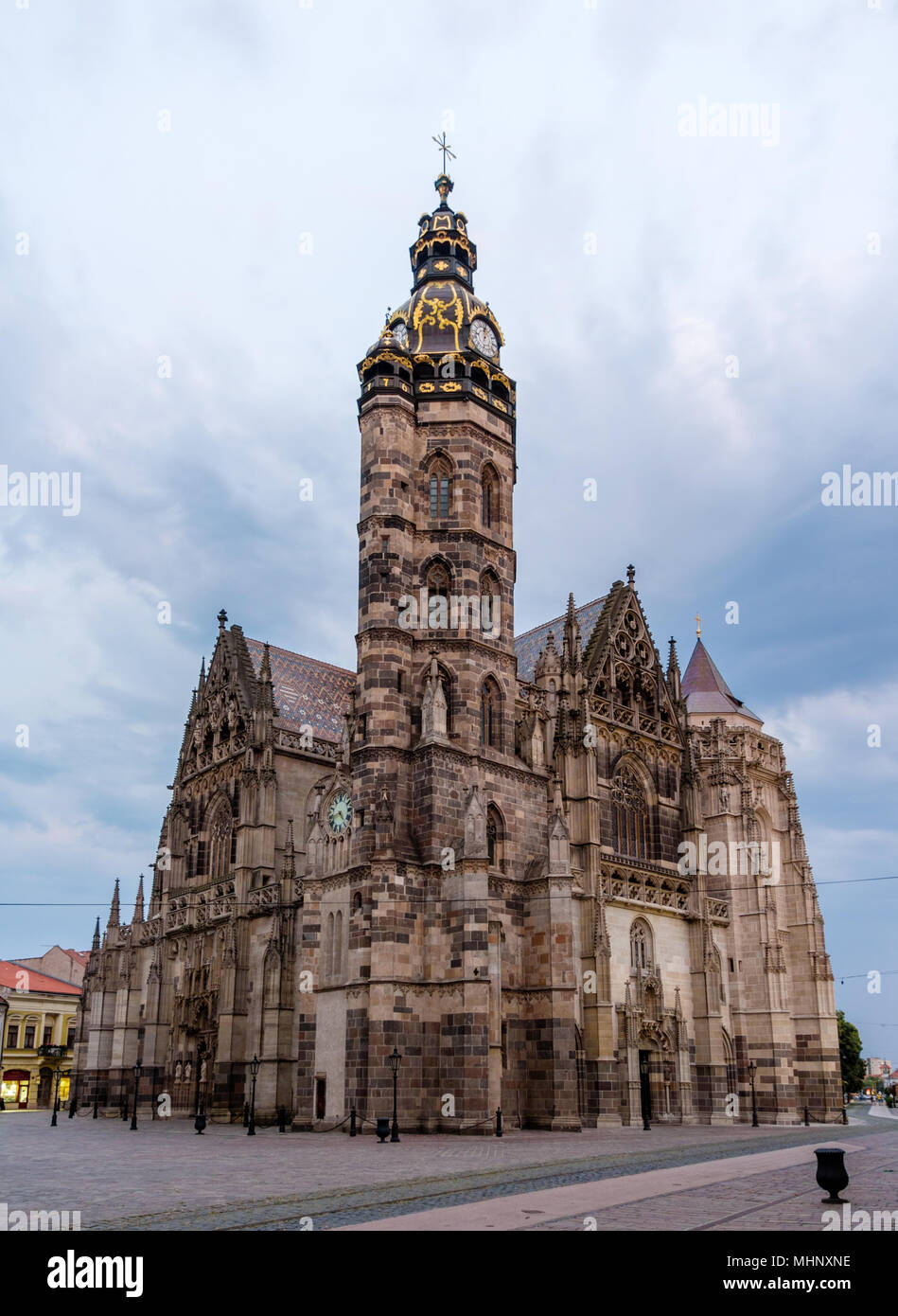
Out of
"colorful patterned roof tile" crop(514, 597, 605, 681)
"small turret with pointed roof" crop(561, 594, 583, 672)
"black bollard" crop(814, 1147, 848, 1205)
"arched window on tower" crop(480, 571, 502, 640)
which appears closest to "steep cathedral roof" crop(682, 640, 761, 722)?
"colorful patterned roof tile" crop(514, 597, 605, 681)

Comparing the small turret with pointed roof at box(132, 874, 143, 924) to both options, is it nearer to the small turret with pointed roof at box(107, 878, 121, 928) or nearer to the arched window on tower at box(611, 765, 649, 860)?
the small turret with pointed roof at box(107, 878, 121, 928)

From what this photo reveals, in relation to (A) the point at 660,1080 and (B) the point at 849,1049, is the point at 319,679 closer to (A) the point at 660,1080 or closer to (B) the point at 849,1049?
(A) the point at 660,1080

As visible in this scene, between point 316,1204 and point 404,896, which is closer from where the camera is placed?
point 316,1204

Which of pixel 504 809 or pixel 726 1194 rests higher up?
pixel 504 809

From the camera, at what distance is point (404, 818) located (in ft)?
133

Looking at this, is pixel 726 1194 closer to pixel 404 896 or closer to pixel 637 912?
pixel 404 896

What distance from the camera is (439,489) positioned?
149ft

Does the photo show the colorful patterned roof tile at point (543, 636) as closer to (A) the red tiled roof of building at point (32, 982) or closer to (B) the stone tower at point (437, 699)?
(B) the stone tower at point (437, 699)

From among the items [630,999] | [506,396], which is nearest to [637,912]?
[630,999]

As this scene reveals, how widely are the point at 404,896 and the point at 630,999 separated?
1189cm

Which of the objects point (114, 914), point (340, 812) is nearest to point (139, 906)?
point (114, 914)

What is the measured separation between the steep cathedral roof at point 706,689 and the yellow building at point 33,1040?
5230 cm

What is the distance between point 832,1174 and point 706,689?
50084 millimetres
